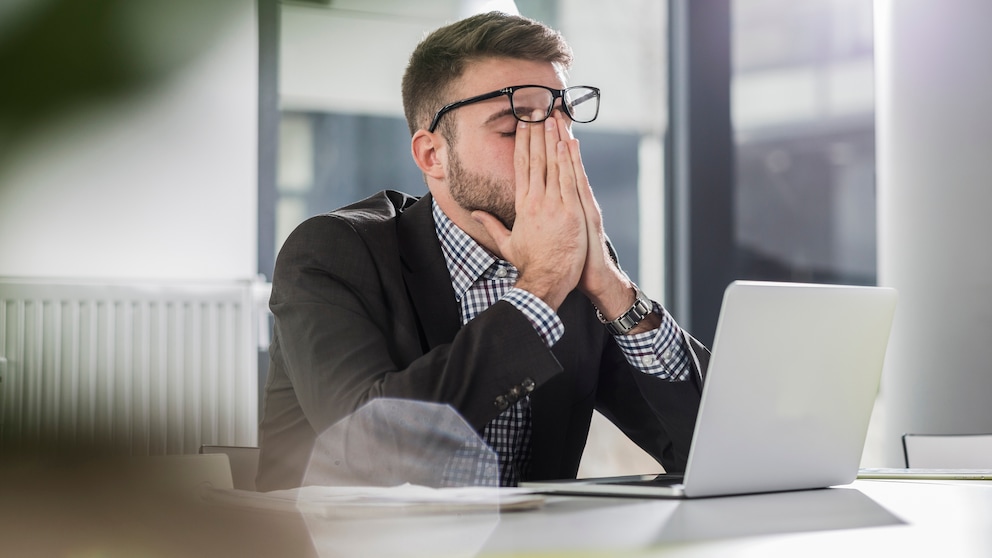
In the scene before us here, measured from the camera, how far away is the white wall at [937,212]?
2.34 meters

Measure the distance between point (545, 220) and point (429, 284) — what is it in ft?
0.59

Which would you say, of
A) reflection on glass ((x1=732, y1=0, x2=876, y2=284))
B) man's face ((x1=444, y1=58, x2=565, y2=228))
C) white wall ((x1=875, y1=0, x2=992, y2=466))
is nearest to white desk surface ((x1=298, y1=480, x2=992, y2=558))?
man's face ((x1=444, y1=58, x2=565, y2=228))

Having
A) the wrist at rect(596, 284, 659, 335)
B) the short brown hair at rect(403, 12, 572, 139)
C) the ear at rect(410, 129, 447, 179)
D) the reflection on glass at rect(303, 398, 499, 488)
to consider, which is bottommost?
the reflection on glass at rect(303, 398, 499, 488)

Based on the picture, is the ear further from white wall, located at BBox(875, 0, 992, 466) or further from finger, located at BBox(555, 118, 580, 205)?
white wall, located at BBox(875, 0, 992, 466)

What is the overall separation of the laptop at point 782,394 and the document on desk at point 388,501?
0.15 meters

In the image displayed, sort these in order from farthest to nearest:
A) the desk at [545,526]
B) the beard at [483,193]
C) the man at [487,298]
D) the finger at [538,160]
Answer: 1. the beard at [483,193]
2. the finger at [538,160]
3. the man at [487,298]
4. the desk at [545,526]

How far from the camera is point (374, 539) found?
21.2 inches

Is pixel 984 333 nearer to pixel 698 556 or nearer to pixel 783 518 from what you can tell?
pixel 783 518

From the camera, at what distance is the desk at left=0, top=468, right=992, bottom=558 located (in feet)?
0.46

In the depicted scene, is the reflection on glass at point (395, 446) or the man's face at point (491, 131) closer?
the reflection on glass at point (395, 446)

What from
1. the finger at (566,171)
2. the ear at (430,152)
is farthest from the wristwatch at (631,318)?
the ear at (430,152)

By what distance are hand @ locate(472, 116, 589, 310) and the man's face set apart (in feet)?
0.11

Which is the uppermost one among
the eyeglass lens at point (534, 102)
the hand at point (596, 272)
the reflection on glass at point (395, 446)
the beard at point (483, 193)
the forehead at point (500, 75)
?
the forehead at point (500, 75)

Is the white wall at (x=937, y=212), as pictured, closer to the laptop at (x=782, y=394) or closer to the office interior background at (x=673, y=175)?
the office interior background at (x=673, y=175)
